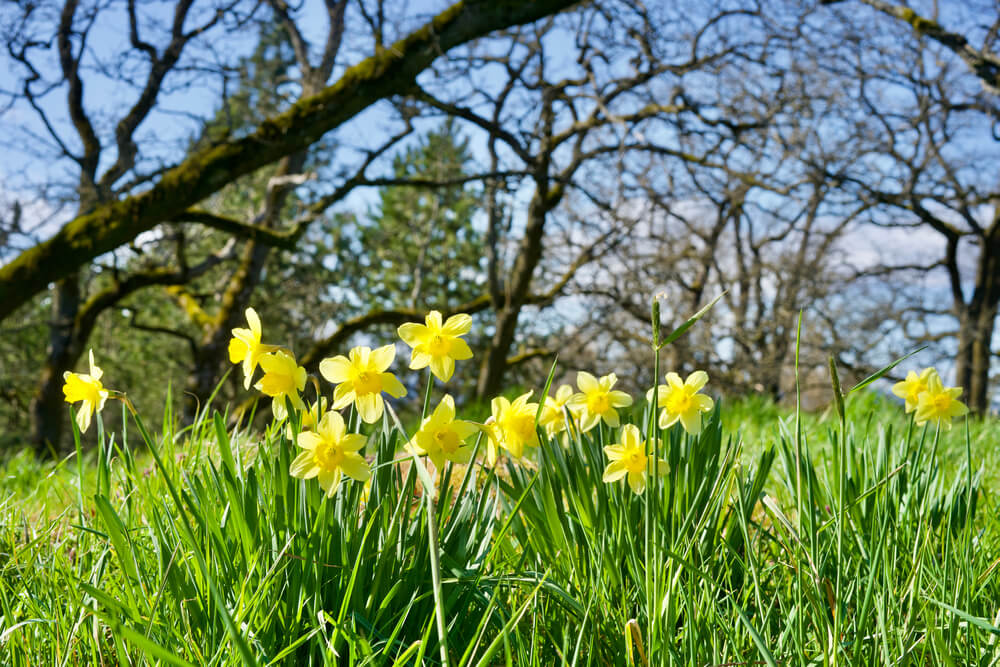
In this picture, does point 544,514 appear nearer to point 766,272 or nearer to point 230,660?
point 230,660

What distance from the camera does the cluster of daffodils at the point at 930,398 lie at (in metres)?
1.39

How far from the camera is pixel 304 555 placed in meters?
1.18

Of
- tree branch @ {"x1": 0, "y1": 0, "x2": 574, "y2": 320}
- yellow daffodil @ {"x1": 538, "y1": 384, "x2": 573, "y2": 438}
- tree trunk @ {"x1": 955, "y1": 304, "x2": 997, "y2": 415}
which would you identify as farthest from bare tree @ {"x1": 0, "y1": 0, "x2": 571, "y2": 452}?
tree trunk @ {"x1": 955, "y1": 304, "x2": 997, "y2": 415}

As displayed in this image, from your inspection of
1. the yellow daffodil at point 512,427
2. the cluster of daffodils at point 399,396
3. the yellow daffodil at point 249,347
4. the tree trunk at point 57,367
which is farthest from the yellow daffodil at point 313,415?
the tree trunk at point 57,367

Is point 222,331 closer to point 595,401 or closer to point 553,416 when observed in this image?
point 553,416

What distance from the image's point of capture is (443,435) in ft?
3.85

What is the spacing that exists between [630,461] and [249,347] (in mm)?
700

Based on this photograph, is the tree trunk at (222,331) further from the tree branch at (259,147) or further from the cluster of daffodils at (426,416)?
the cluster of daffodils at (426,416)

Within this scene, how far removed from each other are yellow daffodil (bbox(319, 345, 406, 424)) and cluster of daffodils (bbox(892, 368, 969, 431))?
0.96 m

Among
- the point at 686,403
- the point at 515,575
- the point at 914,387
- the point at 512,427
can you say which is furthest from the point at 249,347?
the point at 914,387

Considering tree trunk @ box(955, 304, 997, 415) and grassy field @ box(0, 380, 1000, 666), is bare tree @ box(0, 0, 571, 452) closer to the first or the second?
grassy field @ box(0, 380, 1000, 666)

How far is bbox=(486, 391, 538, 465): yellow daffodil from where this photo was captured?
4.20ft

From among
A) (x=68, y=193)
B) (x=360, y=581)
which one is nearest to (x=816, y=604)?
(x=360, y=581)

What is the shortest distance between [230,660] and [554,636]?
0.57 meters
